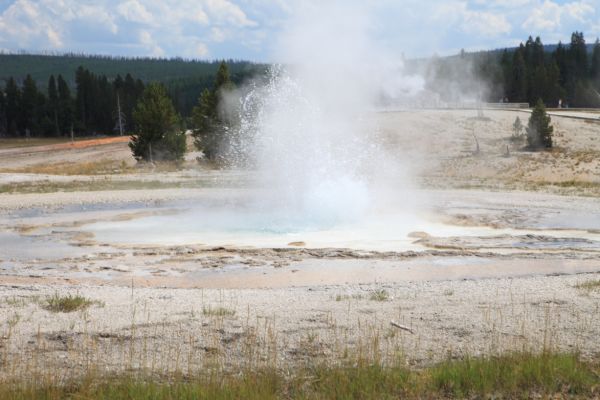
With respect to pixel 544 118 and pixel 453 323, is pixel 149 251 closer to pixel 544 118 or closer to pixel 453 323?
pixel 453 323

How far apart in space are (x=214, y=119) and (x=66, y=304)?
29595 millimetres

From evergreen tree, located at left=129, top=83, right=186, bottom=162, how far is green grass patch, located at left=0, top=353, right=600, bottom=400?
32.9 m

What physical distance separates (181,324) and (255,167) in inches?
864

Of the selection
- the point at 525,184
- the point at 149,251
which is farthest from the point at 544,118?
the point at 149,251

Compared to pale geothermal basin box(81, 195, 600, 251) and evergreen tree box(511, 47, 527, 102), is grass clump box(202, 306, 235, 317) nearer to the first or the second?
pale geothermal basin box(81, 195, 600, 251)

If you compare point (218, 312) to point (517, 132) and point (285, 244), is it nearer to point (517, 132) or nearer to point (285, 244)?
point (285, 244)

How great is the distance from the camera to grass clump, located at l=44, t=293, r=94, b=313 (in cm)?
920

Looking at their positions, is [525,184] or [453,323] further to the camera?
[525,184]

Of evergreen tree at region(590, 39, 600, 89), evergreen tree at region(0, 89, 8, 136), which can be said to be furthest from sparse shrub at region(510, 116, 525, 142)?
evergreen tree at region(0, 89, 8, 136)

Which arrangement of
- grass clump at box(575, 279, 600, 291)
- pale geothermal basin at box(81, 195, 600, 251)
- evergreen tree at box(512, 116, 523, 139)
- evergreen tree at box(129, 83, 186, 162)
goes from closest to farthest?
1. grass clump at box(575, 279, 600, 291)
2. pale geothermal basin at box(81, 195, 600, 251)
3. evergreen tree at box(129, 83, 186, 162)
4. evergreen tree at box(512, 116, 523, 139)

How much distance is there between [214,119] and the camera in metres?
38.2

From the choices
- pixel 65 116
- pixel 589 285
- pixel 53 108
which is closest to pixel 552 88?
pixel 65 116

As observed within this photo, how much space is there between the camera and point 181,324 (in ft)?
27.8

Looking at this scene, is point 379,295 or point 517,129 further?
point 517,129
